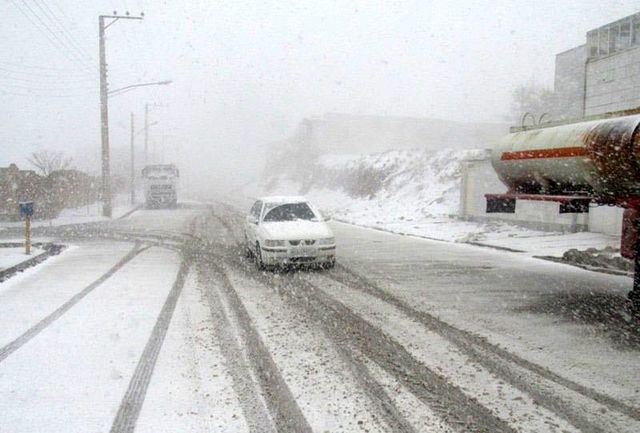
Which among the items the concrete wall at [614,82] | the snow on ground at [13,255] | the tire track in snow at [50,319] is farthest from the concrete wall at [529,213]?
the snow on ground at [13,255]

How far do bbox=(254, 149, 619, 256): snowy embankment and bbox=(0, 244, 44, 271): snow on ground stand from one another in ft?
41.9

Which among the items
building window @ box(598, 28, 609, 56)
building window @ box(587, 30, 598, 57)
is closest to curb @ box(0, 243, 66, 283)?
building window @ box(598, 28, 609, 56)

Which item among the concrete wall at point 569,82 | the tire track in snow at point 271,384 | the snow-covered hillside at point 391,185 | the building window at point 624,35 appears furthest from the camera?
the snow-covered hillside at point 391,185

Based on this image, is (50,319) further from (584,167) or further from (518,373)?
(584,167)

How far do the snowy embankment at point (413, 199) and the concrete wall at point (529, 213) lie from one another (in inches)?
18.2

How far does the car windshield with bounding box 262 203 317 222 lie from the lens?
11.9 metres

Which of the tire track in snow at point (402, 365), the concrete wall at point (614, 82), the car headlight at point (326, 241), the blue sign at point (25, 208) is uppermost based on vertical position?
the concrete wall at point (614, 82)

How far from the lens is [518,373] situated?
5141 millimetres

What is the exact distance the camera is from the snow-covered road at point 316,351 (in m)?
4.18

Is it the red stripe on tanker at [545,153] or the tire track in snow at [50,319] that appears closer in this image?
the tire track in snow at [50,319]

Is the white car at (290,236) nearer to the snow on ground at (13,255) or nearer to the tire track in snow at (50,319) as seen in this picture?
the tire track in snow at (50,319)

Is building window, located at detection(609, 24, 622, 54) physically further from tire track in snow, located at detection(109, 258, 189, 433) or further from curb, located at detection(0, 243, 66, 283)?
curb, located at detection(0, 243, 66, 283)

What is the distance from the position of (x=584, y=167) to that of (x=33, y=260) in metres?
11.8

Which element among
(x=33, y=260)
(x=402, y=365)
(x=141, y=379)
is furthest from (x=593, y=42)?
(x=141, y=379)
